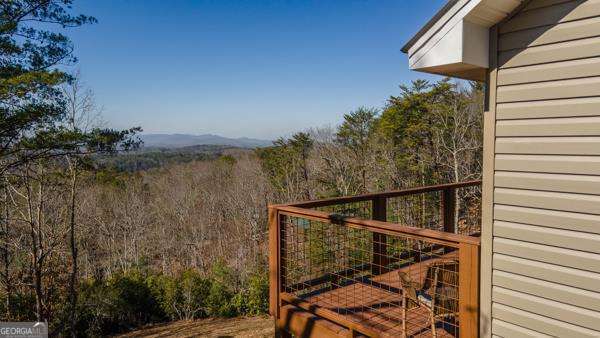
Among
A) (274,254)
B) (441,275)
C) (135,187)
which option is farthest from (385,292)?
(135,187)

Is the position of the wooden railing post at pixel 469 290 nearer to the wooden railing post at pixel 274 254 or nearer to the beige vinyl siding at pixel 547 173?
the beige vinyl siding at pixel 547 173

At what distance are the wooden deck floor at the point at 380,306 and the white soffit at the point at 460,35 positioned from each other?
5.86 feet

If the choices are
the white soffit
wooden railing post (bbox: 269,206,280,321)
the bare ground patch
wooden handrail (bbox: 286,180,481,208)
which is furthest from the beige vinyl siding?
the bare ground patch

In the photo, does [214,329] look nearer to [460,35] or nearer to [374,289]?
[374,289]

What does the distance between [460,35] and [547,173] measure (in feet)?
3.75

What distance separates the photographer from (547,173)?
253cm

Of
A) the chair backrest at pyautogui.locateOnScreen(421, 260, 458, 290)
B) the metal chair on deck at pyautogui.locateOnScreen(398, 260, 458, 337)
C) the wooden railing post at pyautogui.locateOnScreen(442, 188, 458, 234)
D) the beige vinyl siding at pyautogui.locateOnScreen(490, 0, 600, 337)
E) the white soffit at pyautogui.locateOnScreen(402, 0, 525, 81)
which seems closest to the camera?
the beige vinyl siding at pyautogui.locateOnScreen(490, 0, 600, 337)

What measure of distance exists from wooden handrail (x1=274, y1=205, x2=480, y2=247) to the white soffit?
4.18 ft

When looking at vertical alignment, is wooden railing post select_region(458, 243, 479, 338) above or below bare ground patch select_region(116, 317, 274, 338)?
above

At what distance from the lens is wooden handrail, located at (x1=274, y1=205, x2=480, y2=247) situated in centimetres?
270

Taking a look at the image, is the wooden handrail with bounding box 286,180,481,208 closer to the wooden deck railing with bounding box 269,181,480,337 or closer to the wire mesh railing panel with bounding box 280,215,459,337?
the wooden deck railing with bounding box 269,181,480,337

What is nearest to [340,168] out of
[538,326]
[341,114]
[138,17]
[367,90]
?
[341,114]

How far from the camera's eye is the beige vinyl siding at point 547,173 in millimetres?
2361

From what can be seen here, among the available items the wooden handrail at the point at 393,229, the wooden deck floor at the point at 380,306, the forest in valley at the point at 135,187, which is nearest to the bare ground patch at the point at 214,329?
the forest in valley at the point at 135,187
